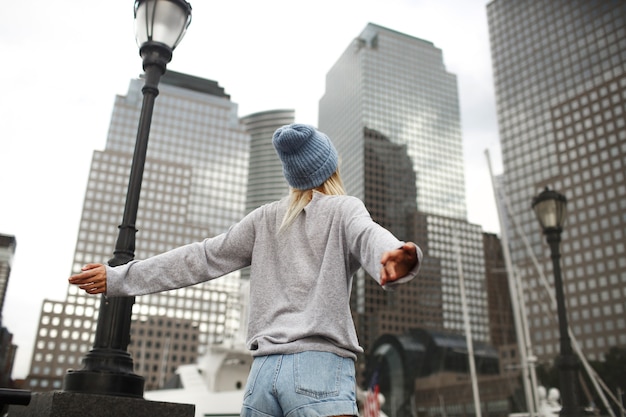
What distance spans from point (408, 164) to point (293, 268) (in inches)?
5061

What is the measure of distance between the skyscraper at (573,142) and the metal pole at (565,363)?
8410cm

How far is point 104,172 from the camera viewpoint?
11412 cm

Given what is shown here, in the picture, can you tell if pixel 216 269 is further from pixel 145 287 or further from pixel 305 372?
pixel 305 372

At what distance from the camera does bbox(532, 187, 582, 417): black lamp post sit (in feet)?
23.7

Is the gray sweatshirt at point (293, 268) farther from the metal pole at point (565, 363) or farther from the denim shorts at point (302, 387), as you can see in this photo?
the metal pole at point (565, 363)

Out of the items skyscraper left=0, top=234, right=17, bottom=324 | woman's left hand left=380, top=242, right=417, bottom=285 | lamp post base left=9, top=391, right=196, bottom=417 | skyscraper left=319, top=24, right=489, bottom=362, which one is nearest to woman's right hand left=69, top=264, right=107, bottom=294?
woman's left hand left=380, top=242, right=417, bottom=285

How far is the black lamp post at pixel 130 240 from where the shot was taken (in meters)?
3.62

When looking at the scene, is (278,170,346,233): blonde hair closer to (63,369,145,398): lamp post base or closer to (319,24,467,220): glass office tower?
(63,369,145,398): lamp post base

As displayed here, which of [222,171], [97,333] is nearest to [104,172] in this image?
[222,171]


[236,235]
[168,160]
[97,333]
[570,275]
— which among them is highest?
[168,160]

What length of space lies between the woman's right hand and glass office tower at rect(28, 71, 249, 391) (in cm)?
10239

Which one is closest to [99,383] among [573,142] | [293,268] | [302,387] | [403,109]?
[293,268]

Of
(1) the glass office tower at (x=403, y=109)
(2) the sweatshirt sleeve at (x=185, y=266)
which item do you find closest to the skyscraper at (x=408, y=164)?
(1) the glass office tower at (x=403, y=109)

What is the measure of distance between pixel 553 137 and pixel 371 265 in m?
116
